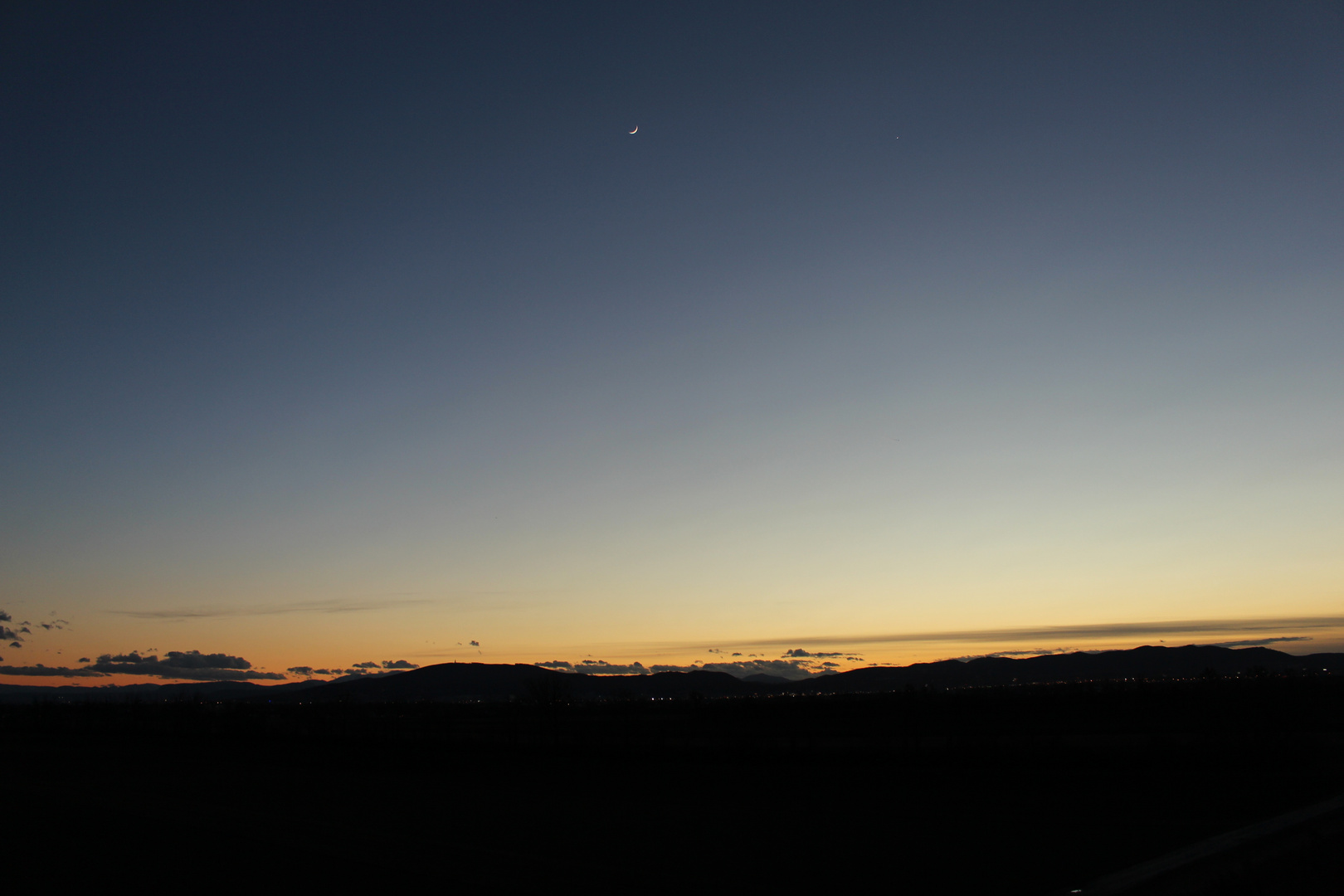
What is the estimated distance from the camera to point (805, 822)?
2439cm

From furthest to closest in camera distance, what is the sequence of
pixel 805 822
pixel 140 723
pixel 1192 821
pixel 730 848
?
pixel 140 723 → pixel 805 822 → pixel 1192 821 → pixel 730 848

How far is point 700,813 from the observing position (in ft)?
88.6

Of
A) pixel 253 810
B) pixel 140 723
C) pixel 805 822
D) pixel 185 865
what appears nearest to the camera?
pixel 185 865

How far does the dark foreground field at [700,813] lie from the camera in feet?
56.5

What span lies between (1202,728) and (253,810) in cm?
6510

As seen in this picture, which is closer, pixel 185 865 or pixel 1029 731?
pixel 185 865

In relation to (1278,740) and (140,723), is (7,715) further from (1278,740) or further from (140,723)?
(1278,740)

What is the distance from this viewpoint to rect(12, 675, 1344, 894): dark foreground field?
1722 cm

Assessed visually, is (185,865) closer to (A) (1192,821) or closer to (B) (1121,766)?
(A) (1192,821)

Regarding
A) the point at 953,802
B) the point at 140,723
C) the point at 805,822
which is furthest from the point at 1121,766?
the point at 140,723

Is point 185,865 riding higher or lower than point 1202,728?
higher

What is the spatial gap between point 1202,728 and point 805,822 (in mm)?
53598

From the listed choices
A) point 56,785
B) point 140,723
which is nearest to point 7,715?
point 140,723

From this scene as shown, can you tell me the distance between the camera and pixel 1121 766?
34844 millimetres
